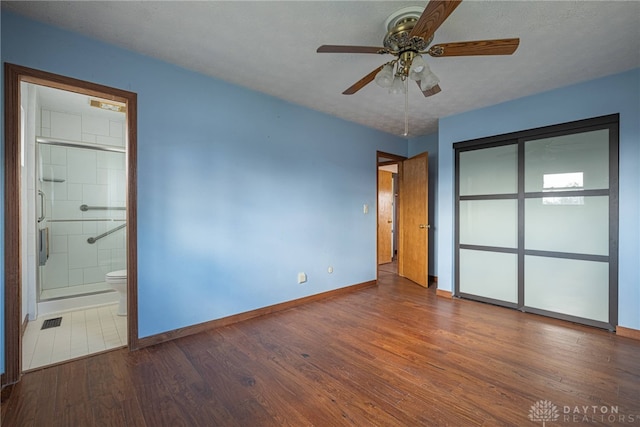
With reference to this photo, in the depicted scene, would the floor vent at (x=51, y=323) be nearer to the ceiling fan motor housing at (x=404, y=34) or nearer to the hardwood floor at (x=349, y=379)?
the hardwood floor at (x=349, y=379)

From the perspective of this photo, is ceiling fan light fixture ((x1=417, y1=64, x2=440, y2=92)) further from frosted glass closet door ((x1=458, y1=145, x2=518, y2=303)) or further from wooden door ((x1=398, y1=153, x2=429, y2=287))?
wooden door ((x1=398, y1=153, x2=429, y2=287))

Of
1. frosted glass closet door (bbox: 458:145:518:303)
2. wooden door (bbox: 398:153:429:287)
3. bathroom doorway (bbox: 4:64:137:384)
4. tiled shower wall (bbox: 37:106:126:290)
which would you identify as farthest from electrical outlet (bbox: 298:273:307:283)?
tiled shower wall (bbox: 37:106:126:290)

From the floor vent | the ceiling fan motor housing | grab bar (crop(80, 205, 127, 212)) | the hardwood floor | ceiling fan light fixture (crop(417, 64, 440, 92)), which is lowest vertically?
the hardwood floor

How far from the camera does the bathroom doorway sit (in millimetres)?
1879

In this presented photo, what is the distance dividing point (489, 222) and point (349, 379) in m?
2.81

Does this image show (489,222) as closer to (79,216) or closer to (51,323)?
(51,323)

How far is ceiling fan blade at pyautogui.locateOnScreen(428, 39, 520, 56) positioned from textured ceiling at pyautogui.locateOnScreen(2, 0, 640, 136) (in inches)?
11.7

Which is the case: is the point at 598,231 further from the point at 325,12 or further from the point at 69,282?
the point at 69,282

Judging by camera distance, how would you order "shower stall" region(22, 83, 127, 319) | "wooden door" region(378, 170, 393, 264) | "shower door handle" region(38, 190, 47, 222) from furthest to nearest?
"wooden door" region(378, 170, 393, 264) < "shower door handle" region(38, 190, 47, 222) < "shower stall" region(22, 83, 127, 319)

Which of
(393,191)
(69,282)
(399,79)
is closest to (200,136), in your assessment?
(399,79)

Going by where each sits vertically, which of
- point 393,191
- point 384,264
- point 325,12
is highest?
point 325,12

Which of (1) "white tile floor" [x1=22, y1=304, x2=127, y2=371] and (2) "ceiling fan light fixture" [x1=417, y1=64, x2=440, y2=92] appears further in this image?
(1) "white tile floor" [x1=22, y1=304, x2=127, y2=371]

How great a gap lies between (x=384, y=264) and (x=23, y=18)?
6.23 meters

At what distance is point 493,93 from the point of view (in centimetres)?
310
